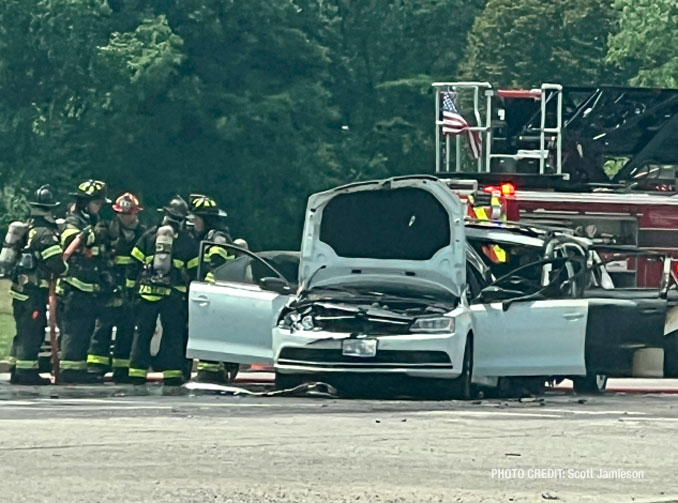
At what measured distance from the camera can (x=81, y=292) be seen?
17.5m

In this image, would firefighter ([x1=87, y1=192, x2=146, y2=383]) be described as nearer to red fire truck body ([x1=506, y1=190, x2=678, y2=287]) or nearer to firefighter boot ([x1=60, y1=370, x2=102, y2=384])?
firefighter boot ([x1=60, y1=370, x2=102, y2=384])

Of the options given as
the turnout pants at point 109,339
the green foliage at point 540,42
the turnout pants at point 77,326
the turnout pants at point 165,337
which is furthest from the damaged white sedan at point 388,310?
the green foliage at point 540,42

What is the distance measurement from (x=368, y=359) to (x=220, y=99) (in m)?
52.8

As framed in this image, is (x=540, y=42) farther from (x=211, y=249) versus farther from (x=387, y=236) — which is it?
(x=387, y=236)

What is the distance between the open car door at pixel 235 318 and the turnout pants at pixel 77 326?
1740 millimetres

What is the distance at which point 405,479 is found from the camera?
31.9 feet

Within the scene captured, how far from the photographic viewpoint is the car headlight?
49.5 ft

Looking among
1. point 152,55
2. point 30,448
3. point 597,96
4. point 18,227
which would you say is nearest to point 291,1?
point 152,55

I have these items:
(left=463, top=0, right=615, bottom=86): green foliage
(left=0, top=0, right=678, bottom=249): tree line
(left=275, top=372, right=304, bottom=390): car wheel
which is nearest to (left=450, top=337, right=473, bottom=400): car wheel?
(left=275, top=372, right=304, bottom=390): car wheel

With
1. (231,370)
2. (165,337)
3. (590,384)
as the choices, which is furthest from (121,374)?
(590,384)

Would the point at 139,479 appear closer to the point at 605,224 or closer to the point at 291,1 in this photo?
the point at 605,224

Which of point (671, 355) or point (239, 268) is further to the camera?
point (239, 268)

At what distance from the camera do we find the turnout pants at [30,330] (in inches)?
685

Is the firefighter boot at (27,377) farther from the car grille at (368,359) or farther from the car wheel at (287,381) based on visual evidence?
the car grille at (368,359)
